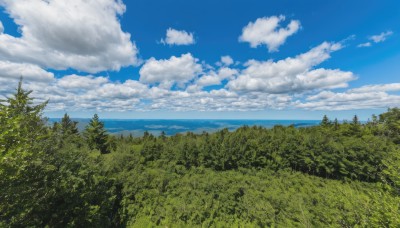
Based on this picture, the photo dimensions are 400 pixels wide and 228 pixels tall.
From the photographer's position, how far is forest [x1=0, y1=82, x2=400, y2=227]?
777 centimetres

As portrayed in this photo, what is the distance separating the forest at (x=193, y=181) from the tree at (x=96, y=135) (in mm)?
21828

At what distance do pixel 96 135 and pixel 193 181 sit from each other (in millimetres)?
33369

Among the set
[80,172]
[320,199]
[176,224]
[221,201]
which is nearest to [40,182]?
[80,172]

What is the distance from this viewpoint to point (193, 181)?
62.4 ft

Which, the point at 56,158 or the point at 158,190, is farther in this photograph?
the point at 158,190

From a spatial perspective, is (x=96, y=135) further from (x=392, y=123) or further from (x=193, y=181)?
(x=392, y=123)

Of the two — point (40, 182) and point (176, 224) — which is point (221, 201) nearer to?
point (176, 224)

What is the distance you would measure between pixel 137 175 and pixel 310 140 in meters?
22.5

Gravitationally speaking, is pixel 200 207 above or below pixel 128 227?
above

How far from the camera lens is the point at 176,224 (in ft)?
48.5

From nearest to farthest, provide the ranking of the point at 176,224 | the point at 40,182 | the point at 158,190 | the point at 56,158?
the point at 40,182 → the point at 56,158 → the point at 176,224 → the point at 158,190

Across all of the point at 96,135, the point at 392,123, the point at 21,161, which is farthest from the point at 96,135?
the point at 392,123

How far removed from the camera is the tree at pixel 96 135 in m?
41.7

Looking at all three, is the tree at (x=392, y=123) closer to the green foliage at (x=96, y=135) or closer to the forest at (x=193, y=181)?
the forest at (x=193, y=181)
